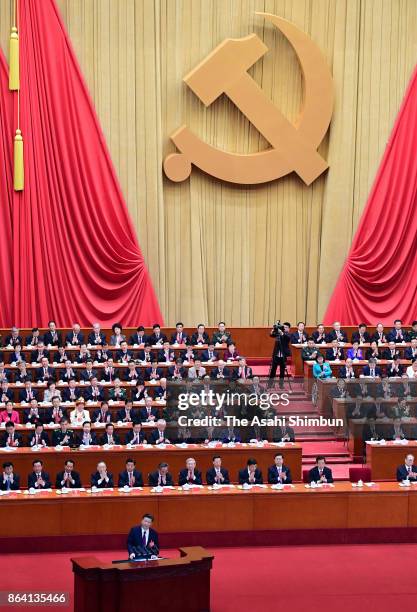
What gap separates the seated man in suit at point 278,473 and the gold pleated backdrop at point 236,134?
20.4 feet

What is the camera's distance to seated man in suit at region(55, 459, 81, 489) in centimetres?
1172

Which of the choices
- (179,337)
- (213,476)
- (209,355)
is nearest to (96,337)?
(179,337)

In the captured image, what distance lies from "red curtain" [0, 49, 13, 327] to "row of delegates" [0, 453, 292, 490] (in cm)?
567

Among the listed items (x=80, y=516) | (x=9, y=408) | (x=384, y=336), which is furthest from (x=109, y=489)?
(x=384, y=336)

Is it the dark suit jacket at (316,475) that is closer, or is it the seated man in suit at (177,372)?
the dark suit jacket at (316,475)

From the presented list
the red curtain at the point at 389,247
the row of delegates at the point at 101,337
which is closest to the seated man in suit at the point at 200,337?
the row of delegates at the point at 101,337

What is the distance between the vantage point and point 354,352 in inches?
625

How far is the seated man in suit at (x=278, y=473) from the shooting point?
11940 millimetres

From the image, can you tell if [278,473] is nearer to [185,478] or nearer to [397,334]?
[185,478]

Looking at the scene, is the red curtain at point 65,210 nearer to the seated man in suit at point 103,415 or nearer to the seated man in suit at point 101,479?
the seated man in suit at point 103,415

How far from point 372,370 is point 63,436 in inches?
182

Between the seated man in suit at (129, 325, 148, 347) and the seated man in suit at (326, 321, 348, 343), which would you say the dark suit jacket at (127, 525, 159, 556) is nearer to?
the seated man in suit at (129, 325, 148, 347)

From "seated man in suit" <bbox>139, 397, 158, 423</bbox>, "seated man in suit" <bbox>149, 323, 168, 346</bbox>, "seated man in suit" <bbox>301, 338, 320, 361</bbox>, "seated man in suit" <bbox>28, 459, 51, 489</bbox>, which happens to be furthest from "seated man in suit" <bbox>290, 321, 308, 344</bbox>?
"seated man in suit" <bbox>28, 459, 51, 489</bbox>

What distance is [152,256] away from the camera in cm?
1788
